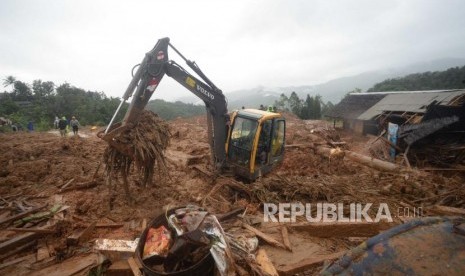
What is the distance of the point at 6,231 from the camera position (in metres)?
4.96

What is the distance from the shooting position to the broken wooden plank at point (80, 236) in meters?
4.61

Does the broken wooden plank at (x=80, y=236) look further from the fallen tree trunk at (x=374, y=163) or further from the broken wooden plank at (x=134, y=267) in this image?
the fallen tree trunk at (x=374, y=163)

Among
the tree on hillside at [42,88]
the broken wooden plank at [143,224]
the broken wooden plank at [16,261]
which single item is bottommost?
the broken wooden plank at [16,261]

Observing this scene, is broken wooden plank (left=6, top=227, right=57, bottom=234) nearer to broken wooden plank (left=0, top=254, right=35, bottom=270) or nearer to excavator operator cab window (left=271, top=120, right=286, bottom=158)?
broken wooden plank (left=0, top=254, right=35, bottom=270)

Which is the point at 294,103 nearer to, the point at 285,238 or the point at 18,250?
the point at 285,238

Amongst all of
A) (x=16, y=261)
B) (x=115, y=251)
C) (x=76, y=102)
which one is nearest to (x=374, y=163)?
(x=115, y=251)

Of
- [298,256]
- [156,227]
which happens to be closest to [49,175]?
[156,227]

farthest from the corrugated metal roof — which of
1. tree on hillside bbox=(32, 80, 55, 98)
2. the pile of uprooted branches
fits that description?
tree on hillside bbox=(32, 80, 55, 98)

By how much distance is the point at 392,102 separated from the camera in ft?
60.0

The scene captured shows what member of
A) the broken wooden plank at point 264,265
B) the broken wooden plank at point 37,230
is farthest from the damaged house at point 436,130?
the broken wooden plank at point 37,230

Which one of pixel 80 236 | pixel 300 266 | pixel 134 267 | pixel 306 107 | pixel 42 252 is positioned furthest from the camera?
pixel 306 107

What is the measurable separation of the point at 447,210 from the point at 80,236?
7.19 m

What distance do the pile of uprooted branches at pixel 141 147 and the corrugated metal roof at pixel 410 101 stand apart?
13538 mm

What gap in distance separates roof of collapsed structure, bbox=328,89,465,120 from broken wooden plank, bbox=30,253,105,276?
1298 cm
